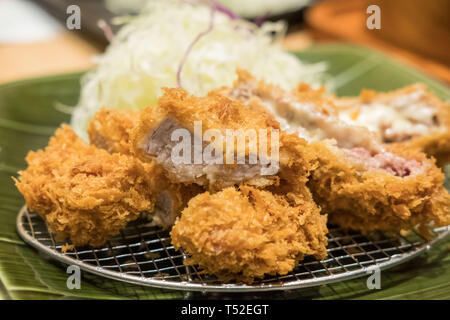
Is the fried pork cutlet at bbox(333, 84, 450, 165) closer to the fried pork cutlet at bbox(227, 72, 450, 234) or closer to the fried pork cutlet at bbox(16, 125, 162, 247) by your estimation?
the fried pork cutlet at bbox(227, 72, 450, 234)

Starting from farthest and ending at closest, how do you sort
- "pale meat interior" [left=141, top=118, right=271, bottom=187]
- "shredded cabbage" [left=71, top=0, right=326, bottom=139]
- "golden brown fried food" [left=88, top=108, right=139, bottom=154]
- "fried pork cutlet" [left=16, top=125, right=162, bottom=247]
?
"shredded cabbage" [left=71, top=0, right=326, bottom=139], "golden brown fried food" [left=88, top=108, right=139, bottom=154], "fried pork cutlet" [left=16, top=125, right=162, bottom=247], "pale meat interior" [left=141, top=118, right=271, bottom=187]

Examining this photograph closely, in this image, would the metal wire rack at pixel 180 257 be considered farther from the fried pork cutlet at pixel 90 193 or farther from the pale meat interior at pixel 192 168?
the pale meat interior at pixel 192 168

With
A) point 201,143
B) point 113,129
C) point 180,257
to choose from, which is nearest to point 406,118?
point 201,143

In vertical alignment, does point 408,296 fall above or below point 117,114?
below

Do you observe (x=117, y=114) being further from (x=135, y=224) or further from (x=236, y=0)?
(x=236, y=0)

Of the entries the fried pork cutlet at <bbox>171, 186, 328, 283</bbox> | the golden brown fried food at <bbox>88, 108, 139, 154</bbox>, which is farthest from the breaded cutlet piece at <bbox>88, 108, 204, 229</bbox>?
the fried pork cutlet at <bbox>171, 186, 328, 283</bbox>


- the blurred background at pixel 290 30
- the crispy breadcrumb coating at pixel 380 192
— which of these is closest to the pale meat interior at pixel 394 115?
the crispy breadcrumb coating at pixel 380 192
